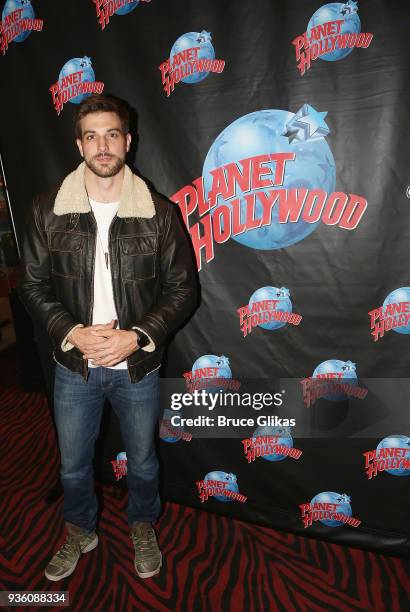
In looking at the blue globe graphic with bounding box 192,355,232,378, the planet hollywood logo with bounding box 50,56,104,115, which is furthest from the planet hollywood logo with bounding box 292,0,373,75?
the blue globe graphic with bounding box 192,355,232,378

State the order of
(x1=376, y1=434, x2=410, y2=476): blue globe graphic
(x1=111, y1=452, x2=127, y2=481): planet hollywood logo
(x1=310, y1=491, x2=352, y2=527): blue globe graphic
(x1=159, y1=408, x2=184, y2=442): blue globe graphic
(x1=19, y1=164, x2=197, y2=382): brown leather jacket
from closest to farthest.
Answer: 1. (x1=19, y1=164, x2=197, y2=382): brown leather jacket
2. (x1=376, y1=434, x2=410, y2=476): blue globe graphic
3. (x1=310, y1=491, x2=352, y2=527): blue globe graphic
4. (x1=159, y1=408, x2=184, y2=442): blue globe graphic
5. (x1=111, y1=452, x2=127, y2=481): planet hollywood logo

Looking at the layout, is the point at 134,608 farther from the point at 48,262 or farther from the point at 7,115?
the point at 7,115

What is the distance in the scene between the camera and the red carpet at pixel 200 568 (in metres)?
2.07

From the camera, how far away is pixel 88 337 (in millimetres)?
1847

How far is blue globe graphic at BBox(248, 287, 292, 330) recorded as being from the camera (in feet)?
7.27

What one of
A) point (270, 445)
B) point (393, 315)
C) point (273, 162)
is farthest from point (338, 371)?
point (273, 162)

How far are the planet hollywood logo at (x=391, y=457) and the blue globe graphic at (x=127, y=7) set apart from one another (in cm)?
261

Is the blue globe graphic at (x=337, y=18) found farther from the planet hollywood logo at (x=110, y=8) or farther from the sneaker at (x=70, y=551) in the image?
the sneaker at (x=70, y=551)

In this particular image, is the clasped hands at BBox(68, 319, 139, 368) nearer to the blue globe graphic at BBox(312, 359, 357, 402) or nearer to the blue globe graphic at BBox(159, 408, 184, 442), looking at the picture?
the blue globe graphic at BBox(159, 408, 184, 442)

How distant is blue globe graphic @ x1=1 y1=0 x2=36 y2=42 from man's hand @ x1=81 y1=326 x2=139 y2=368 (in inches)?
66.2

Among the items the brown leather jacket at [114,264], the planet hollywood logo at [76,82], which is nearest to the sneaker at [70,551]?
the brown leather jacket at [114,264]

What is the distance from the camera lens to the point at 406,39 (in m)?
1.78

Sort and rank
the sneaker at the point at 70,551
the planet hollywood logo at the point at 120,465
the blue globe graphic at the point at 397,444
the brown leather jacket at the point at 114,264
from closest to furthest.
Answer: the brown leather jacket at the point at 114,264 < the sneaker at the point at 70,551 < the blue globe graphic at the point at 397,444 < the planet hollywood logo at the point at 120,465

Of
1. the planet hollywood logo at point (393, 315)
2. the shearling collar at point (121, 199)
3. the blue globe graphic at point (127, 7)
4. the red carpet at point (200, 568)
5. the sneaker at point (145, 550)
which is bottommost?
the red carpet at point (200, 568)
